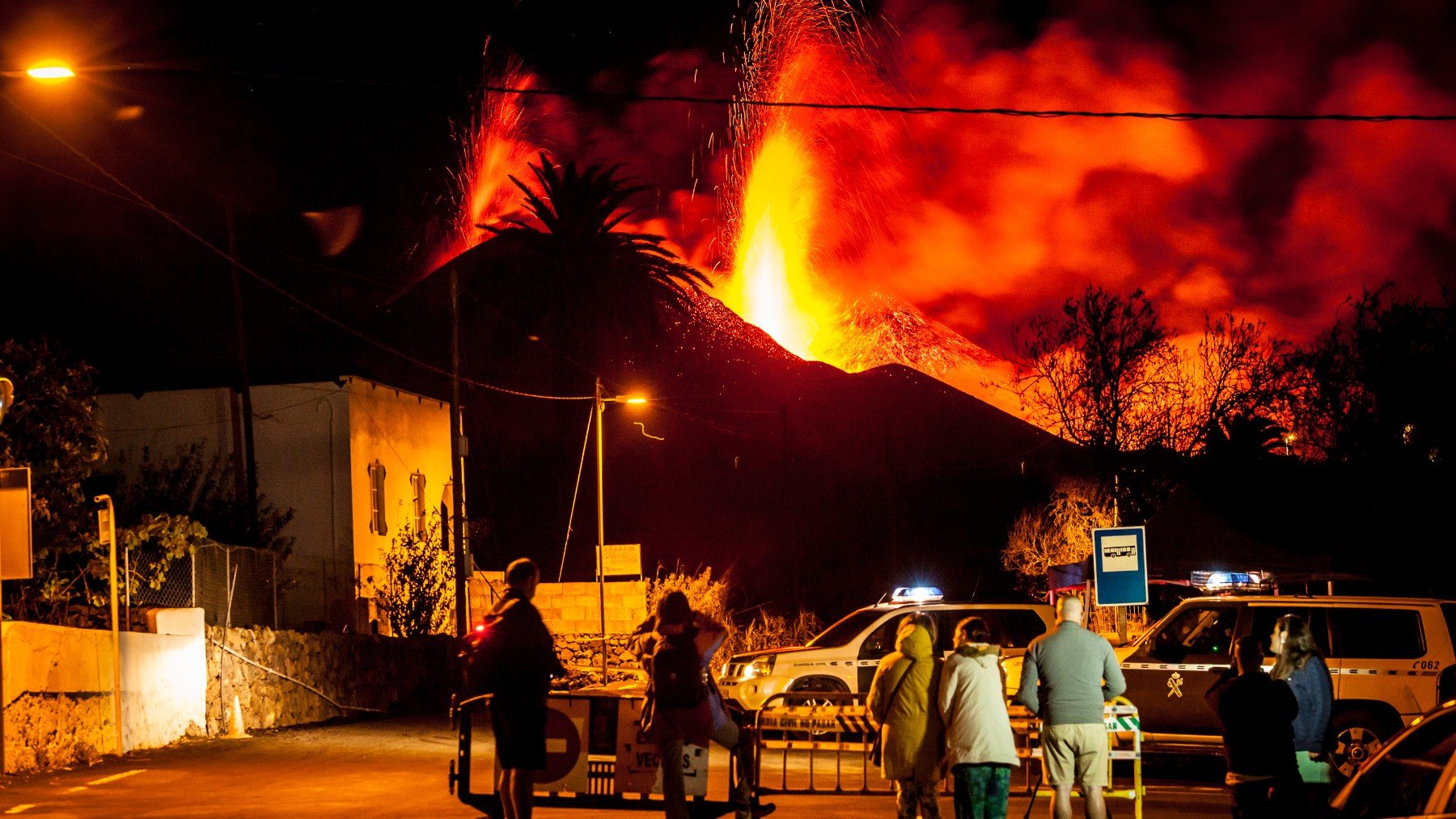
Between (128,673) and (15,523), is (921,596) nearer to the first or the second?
(128,673)

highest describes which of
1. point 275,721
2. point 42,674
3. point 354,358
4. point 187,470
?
point 354,358

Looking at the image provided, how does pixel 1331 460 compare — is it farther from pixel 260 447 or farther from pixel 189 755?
pixel 189 755

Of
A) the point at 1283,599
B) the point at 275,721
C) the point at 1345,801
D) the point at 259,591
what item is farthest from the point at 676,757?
the point at 259,591

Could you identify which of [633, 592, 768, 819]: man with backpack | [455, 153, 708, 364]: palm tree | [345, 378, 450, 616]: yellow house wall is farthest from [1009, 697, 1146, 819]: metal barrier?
[455, 153, 708, 364]: palm tree

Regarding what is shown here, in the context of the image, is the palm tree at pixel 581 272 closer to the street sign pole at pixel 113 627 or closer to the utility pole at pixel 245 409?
the utility pole at pixel 245 409

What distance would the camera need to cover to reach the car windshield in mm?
20250

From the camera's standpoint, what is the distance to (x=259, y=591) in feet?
91.1

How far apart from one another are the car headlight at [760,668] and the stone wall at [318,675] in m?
7.52

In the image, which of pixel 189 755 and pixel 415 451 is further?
pixel 415 451

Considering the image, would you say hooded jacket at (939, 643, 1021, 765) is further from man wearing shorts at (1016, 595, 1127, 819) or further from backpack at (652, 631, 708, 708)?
backpack at (652, 631, 708, 708)

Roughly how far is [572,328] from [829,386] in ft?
225

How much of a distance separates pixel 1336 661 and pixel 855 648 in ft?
20.6

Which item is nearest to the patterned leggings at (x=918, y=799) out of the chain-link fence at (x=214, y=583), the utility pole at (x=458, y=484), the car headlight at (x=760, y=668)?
the car headlight at (x=760, y=668)

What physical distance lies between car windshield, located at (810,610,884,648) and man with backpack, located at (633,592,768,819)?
9937mm
